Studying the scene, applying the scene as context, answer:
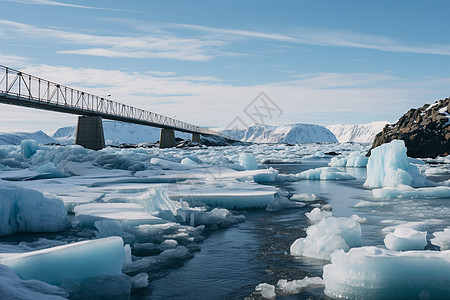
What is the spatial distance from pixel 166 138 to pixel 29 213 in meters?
63.5

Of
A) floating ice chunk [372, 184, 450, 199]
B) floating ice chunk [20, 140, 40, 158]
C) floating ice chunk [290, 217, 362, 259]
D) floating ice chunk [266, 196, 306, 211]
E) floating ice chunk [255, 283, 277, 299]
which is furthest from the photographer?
floating ice chunk [20, 140, 40, 158]

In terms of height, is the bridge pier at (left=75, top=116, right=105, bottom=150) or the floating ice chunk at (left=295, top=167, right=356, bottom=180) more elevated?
the bridge pier at (left=75, top=116, right=105, bottom=150)

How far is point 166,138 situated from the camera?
7138 cm

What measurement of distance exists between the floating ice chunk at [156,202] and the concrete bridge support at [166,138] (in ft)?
202

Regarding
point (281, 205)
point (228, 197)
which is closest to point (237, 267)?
point (228, 197)

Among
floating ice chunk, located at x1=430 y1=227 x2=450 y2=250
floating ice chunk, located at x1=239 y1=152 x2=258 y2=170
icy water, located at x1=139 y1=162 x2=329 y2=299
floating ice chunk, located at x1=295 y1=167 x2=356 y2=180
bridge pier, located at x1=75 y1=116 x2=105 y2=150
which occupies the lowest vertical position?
icy water, located at x1=139 y1=162 x2=329 y2=299

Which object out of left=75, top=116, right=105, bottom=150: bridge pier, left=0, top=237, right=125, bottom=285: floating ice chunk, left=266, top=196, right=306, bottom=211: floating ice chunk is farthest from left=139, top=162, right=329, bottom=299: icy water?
left=75, top=116, right=105, bottom=150: bridge pier

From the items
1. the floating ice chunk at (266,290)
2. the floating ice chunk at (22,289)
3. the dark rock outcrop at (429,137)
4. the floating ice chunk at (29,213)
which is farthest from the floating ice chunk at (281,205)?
the dark rock outcrop at (429,137)

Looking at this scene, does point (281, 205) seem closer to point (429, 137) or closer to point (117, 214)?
point (117, 214)

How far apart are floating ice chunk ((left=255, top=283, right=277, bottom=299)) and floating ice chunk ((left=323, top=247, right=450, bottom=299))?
65cm

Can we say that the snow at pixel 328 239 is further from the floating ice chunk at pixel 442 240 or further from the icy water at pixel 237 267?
the floating ice chunk at pixel 442 240

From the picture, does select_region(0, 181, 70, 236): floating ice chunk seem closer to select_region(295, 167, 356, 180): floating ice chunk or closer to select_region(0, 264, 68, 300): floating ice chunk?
select_region(0, 264, 68, 300): floating ice chunk

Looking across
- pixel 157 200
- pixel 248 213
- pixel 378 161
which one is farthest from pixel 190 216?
pixel 378 161

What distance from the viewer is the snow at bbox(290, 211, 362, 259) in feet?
21.2
